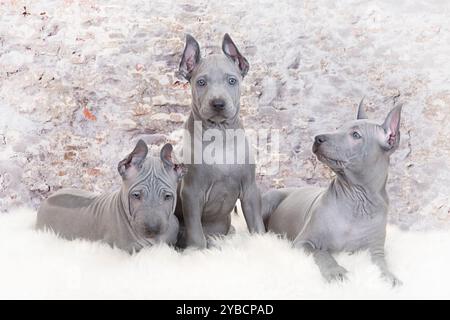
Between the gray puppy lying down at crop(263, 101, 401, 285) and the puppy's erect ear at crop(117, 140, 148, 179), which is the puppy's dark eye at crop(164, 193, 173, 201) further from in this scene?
the gray puppy lying down at crop(263, 101, 401, 285)

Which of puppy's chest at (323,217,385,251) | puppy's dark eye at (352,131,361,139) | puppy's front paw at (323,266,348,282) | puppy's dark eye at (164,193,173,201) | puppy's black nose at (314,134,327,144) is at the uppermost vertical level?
puppy's dark eye at (352,131,361,139)

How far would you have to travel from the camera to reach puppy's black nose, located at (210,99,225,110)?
3.16m

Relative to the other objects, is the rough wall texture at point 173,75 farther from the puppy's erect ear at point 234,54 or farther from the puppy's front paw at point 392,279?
the puppy's front paw at point 392,279

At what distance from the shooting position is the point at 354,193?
10.3ft

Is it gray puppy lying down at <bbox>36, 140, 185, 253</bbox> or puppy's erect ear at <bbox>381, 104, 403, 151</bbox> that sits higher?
puppy's erect ear at <bbox>381, 104, 403, 151</bbox>

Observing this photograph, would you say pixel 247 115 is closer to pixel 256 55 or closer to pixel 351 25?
pixel 256 55

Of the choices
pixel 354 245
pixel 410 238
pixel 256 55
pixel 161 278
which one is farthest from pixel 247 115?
pixel 161 278

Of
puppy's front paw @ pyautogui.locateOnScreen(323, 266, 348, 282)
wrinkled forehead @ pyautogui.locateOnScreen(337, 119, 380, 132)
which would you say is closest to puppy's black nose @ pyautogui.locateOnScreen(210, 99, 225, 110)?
wrinkled forehead @ pyautogui.locateOnScreen(337, 119, 380, 132)

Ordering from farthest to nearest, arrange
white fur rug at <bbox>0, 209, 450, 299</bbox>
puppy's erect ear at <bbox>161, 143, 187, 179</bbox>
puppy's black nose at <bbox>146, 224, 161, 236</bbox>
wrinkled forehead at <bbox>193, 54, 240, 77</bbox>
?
wrinkled forehead at <bbox>193, 54, 240, 77</bbox>, puppy's erect ear at <bbox>161, 143, 187, 179</bbox>, puppy's black nose at <bbox>146, 224, 161, 236</bbox>, white fur rug at <bbox>0, 209, 450, 299</bbox>

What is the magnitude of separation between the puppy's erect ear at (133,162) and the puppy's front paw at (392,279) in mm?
1259

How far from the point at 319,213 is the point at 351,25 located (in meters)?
2.51

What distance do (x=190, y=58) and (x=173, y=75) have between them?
1838 mm

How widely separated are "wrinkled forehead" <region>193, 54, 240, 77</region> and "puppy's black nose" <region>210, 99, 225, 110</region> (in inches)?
6.9

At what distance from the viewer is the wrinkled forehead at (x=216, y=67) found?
3.28 metres
